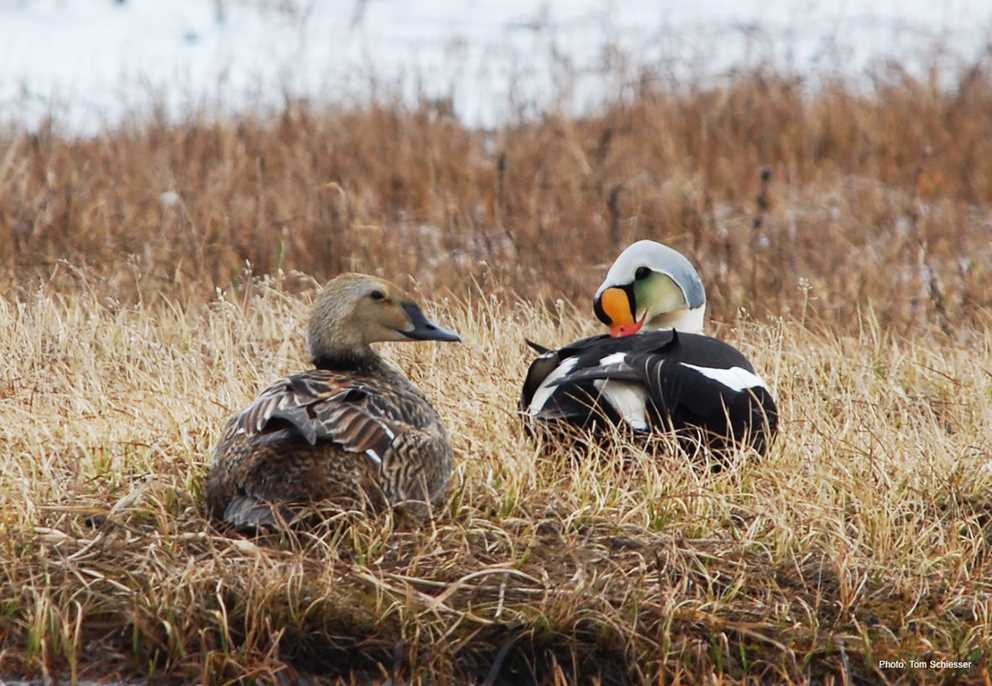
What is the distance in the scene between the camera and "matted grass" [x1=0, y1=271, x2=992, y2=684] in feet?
13.2

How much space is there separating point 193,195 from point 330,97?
2.58 metres

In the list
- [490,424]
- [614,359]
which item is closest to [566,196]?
[490,424]

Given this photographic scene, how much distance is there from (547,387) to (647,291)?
2.33ft

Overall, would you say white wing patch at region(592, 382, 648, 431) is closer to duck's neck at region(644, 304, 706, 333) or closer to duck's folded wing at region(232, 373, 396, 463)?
duck's neck at region(644, 304, 706, 333)

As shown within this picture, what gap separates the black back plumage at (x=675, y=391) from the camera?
16.4 ft

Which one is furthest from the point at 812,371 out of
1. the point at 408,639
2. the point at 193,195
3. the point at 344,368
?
the point at 193,195

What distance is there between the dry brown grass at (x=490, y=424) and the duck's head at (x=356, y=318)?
1.60 ft

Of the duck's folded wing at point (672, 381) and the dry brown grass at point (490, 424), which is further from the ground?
the duck's folded wing at point (672, 381)

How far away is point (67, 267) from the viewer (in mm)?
7758

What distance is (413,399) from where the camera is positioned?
4.60m

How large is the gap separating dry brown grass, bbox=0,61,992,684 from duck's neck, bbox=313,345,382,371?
448 mm

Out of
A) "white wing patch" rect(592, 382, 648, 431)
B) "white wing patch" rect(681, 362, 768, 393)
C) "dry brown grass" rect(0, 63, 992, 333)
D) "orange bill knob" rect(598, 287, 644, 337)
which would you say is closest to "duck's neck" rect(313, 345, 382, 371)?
"white wing patch" rect(592, 382, 648, 431)

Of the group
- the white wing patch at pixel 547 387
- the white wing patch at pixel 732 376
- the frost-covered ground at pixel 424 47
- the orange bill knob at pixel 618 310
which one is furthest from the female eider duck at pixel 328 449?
the frost-covered ground at pixel 424 47

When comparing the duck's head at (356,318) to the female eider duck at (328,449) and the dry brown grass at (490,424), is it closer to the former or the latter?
the female eider duck at (328,449)
